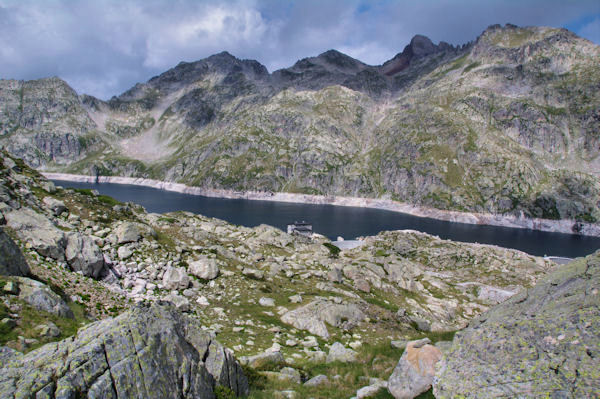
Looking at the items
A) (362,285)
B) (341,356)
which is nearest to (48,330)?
(341,356)

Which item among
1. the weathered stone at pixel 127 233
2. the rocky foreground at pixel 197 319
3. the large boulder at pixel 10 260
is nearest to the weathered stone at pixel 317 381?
the rocky foreground at pixel 197 319

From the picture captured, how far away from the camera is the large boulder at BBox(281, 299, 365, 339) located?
70.7 feet

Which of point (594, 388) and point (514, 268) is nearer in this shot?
point (594, 388)

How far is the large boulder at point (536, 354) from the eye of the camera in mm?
6398

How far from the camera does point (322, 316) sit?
75.7 ft

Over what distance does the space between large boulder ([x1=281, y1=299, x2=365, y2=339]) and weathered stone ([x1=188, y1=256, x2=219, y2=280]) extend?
701cm

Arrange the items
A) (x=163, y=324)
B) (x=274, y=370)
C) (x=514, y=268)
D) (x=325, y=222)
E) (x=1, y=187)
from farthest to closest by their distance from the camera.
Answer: (x=325, y=222) → (x=514, y=268) → (x=1, y=187) → (x=274, y=370) → (x=163, y=324)

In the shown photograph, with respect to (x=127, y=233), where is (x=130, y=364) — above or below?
above

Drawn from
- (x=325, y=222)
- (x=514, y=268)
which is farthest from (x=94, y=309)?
(x=325, y=222)

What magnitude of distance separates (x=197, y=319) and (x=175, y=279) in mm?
4621

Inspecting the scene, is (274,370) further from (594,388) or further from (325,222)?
(325,222)

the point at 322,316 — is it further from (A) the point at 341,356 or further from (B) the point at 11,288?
(B) the point at 11,288

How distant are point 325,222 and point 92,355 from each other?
6651 inches

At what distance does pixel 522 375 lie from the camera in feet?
22.9
